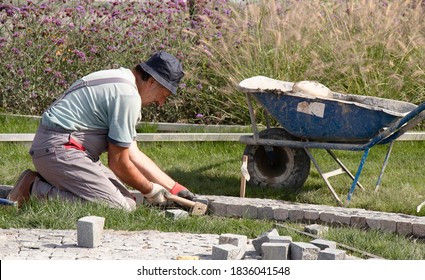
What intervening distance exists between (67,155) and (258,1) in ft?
17.9

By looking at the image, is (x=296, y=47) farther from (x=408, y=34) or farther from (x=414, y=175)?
(x=414, y=175)

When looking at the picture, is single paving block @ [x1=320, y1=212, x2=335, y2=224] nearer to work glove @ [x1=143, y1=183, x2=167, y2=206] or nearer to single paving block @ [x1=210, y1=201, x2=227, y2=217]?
single paving block @ [x1=210, y1=201, x2=227, y2=217]

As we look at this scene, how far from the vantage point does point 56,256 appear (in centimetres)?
562

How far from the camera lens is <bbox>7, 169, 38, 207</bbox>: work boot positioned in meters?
7.16

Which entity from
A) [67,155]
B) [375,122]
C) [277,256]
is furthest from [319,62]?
[277,256]

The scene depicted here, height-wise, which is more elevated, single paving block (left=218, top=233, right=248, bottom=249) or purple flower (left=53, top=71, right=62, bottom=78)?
purple flower (left=53, top=71, right=62, bottom=78)

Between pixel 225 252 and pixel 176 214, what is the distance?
1.44 meters

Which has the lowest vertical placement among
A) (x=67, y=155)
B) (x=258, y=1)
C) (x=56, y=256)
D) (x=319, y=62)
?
(x=56, y=256)

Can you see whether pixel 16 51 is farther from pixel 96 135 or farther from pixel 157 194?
pixel 157 194

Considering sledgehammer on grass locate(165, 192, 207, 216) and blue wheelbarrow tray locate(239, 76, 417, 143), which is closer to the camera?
sledgehammer on grass locate(165, 192, 207, 216)

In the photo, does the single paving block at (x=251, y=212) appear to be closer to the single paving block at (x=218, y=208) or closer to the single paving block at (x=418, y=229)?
the single paving block at (x=218, y=208)

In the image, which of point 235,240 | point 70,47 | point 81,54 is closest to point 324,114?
point 235,240

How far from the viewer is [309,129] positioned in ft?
26.8

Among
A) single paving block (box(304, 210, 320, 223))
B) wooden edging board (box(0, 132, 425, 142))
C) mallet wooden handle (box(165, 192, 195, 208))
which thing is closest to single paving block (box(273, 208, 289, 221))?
single paving block (box(304, 210, 320, 223))
